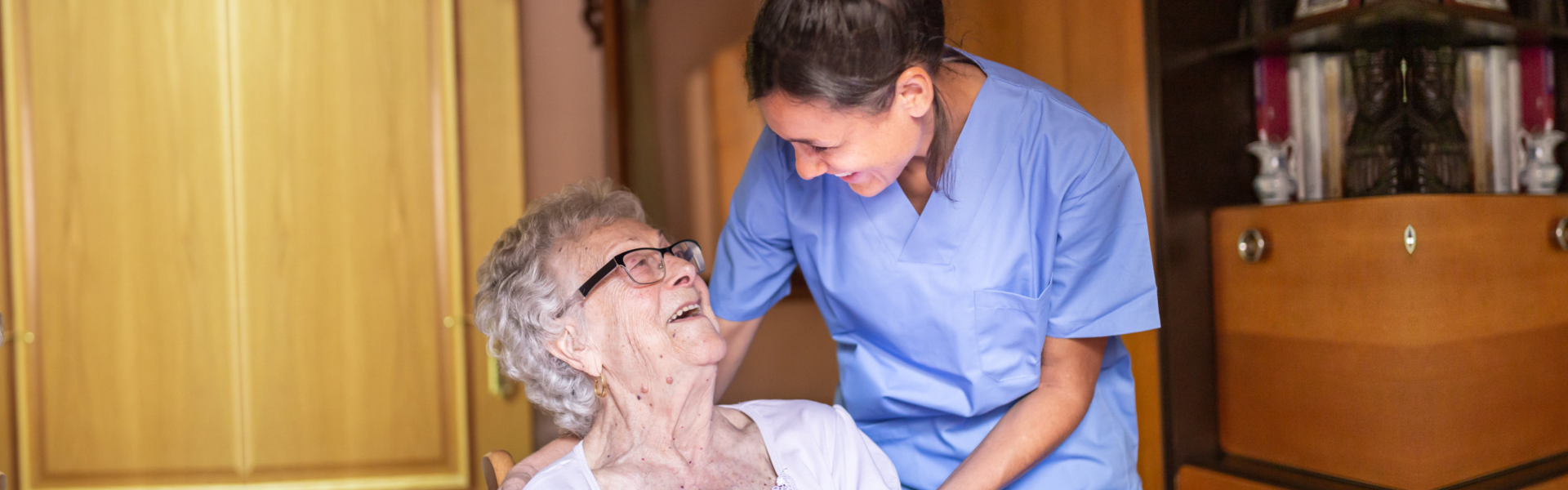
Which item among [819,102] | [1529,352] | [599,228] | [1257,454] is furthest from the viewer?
[1257,454]

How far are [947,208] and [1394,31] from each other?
105 cm

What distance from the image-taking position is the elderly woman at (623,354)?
1208 millimetres

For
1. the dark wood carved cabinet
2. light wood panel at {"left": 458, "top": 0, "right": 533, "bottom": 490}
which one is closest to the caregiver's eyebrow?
the dark wood carved cabinet

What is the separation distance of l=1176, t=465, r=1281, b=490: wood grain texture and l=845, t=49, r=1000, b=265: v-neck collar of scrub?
0.95m

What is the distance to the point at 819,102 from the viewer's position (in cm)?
100

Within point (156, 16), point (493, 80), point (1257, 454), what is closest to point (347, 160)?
point (493, 80)

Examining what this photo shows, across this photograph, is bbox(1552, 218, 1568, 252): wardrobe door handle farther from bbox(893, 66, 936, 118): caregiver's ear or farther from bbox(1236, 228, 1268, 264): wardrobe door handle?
bbox(893, 66, 936, 118): caregiver's ear

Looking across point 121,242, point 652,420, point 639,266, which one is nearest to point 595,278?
point 639,266

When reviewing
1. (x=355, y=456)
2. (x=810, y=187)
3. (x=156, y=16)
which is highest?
(x=156, y=16)

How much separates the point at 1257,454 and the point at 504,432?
209cm

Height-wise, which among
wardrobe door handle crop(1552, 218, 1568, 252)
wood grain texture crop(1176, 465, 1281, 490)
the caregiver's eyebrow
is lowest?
wood grain texture crop(1176, 465, 1281, 490)

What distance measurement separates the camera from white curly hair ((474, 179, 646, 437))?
1.23m

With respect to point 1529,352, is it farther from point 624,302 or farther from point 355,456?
point 355,456

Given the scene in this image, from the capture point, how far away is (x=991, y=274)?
1184 millimetres
